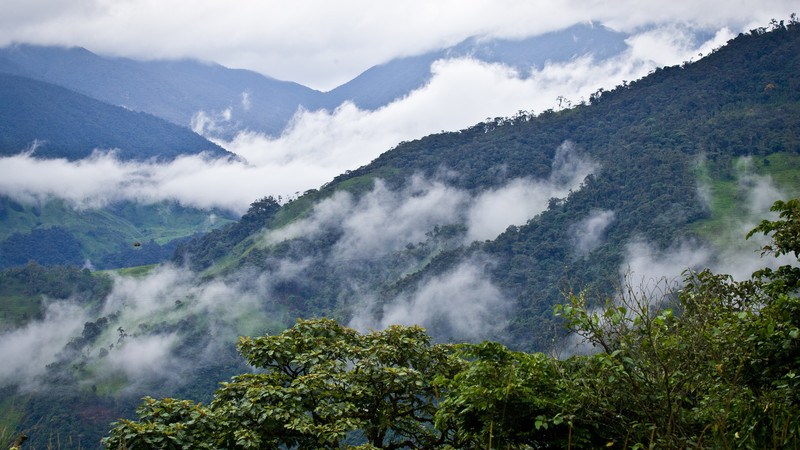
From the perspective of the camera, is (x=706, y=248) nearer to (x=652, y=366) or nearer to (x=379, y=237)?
(x=379, y=237)

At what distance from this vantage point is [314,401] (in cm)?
957

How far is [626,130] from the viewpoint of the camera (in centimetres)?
12394

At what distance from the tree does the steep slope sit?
71.6 m

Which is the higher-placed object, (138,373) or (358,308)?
(358,308)

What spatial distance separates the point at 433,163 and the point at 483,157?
467 inches

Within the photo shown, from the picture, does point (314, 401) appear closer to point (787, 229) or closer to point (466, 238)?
point (787, 229)

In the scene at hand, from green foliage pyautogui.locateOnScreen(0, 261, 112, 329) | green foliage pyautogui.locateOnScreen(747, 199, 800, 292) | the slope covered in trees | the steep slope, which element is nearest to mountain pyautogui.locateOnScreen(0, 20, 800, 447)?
the steep slope

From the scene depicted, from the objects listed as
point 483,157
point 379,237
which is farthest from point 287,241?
point 483,157

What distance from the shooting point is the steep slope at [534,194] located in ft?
311

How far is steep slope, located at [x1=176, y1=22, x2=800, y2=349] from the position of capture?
311 feet

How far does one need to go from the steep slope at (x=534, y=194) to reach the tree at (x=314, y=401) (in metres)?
71.6

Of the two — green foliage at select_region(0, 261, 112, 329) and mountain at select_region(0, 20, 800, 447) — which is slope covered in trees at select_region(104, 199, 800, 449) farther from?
green foliage at select_region(0, 261, 112, 329)

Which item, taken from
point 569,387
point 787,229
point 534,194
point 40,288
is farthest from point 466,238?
point 569,387

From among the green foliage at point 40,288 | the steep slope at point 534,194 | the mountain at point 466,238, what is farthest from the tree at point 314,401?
the green foliage at point 40,288
